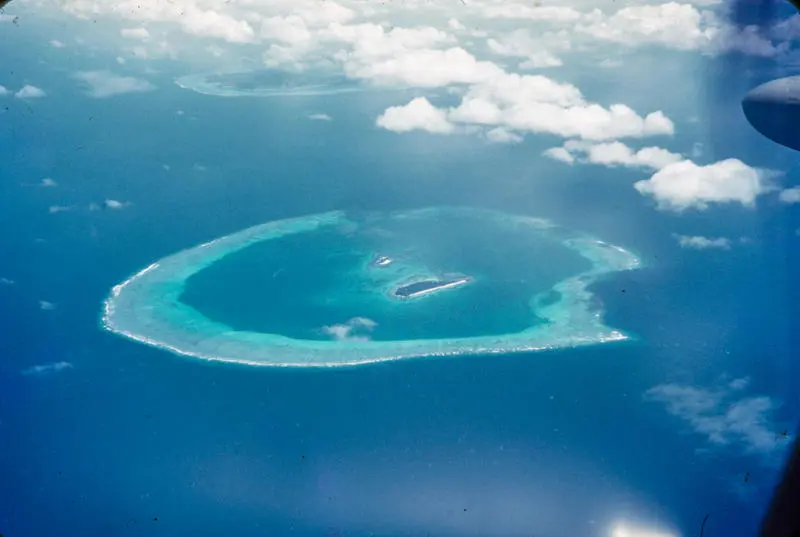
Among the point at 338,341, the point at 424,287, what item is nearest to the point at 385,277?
the point at 424,287

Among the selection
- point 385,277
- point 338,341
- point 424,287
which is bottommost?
point 338,341

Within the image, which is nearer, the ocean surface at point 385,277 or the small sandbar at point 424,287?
the ocean surface at point 385,277

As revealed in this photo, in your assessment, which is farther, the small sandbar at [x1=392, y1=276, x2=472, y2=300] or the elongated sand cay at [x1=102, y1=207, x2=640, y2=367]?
the small sandbar at [x1=392, y1=276, x2=472, y2=300]

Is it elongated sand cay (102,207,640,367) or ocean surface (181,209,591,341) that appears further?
ocean surface (181,209,591,341)

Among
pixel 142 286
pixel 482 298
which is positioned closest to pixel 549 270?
pixel 482 298

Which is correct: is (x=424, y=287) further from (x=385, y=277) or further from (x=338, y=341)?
(x=338, y=341)

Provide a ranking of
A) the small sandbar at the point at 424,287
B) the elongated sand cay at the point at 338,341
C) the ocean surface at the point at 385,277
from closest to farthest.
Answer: the elongated sand cay at the point at 338,341 → the ocean surface at the point at 385,277 → the small sandbar at the point at 424,287

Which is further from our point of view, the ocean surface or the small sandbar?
the small sandbar

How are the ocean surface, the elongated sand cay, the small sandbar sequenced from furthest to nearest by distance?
the small sandbar → the ocean surface → the elongated sand cay

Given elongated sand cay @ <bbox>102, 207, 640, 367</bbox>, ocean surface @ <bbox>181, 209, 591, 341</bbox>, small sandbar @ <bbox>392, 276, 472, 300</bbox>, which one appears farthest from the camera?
small sandbar @ <bbox>392, 276, 472, 300</bbox>
